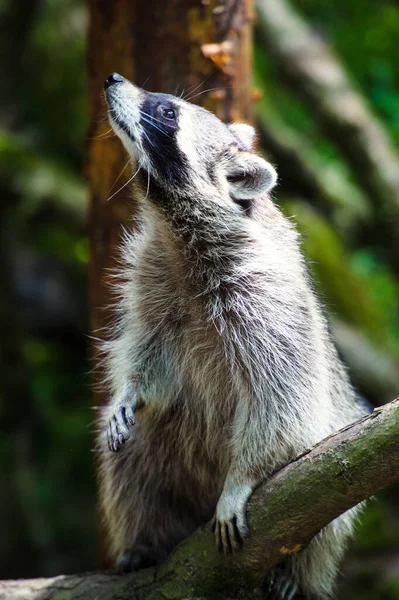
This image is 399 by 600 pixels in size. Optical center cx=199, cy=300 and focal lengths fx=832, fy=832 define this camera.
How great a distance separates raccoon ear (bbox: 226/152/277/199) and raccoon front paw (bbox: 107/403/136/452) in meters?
0.98

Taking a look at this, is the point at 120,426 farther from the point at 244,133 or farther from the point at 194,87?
the point at 194,87

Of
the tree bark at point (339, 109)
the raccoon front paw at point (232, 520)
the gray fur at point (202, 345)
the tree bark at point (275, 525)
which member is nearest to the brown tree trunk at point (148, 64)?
the gray fur at point (202, 345)

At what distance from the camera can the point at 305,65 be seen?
6.43 m

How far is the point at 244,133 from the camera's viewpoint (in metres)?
3.68

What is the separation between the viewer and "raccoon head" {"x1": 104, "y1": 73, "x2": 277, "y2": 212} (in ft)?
10.8

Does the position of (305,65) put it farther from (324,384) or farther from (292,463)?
(292,463)

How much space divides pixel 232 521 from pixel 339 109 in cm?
413

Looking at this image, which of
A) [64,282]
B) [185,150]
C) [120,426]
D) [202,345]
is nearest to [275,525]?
[120,426]

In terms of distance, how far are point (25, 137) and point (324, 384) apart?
515 cm

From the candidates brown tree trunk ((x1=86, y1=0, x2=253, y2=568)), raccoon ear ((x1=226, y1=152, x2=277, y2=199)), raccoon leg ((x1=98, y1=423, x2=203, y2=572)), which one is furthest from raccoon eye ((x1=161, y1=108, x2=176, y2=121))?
raccoon leg ((x1=98, y1=423, x2=203, y2=572))

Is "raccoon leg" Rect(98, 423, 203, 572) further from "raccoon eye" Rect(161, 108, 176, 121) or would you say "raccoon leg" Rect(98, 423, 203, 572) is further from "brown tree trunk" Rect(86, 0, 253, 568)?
"raccoon eye" Rect(161, 108, 176, 121)

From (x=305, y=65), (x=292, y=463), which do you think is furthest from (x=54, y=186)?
(x=292, y=463)

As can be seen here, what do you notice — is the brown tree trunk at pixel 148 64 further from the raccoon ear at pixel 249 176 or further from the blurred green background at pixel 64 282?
the blurred green background at pixel 64 282

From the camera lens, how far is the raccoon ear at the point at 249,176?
10.9 feet
